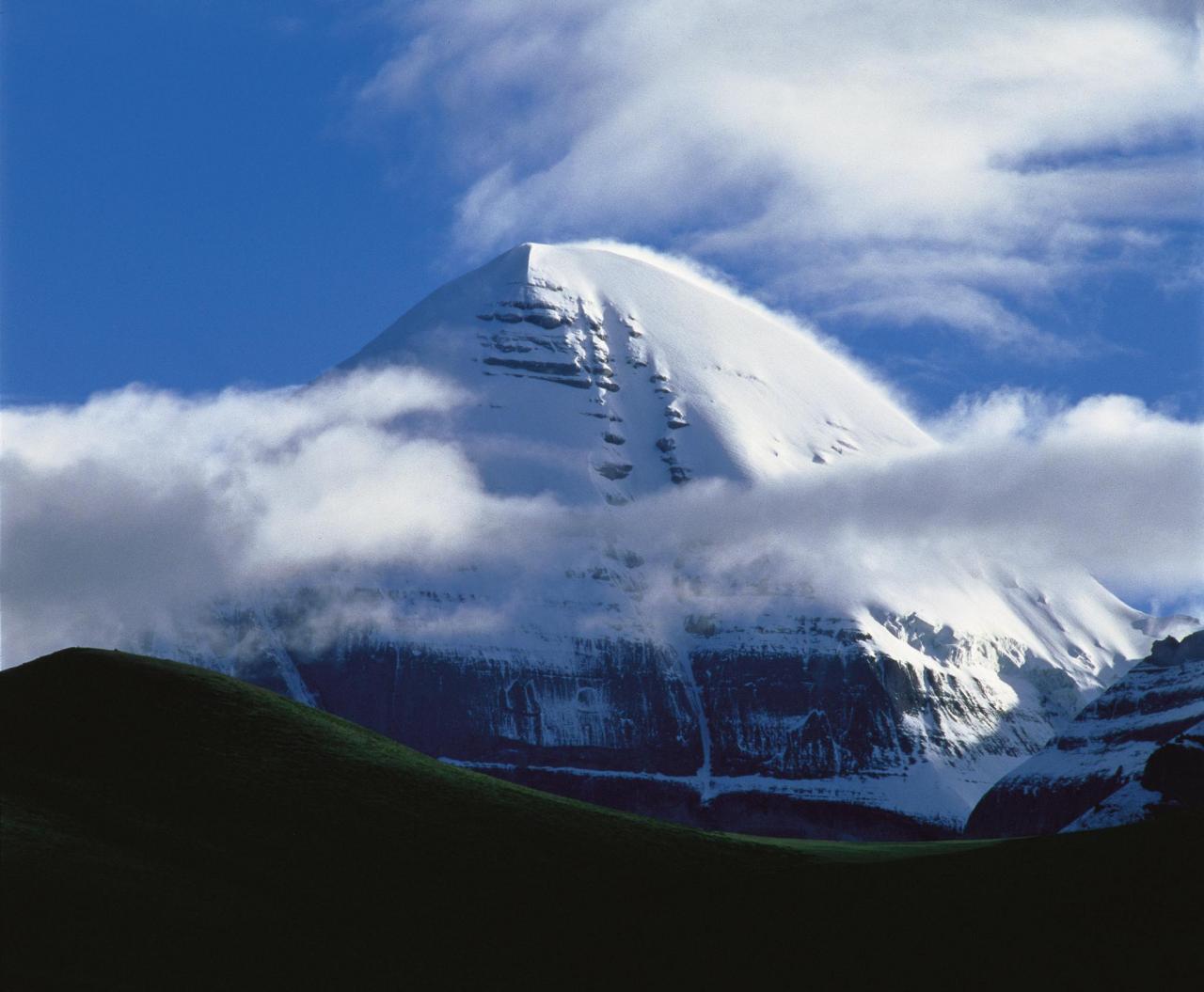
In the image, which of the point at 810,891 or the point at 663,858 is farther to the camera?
the point at 663,858

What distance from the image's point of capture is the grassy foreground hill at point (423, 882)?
119312mm

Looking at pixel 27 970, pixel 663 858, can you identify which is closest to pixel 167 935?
pixel 27 970

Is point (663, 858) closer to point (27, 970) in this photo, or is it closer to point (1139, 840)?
point (1139, 840)

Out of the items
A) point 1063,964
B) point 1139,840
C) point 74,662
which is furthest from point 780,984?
point 74,662

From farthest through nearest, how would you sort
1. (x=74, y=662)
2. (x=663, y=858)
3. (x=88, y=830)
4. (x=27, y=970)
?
(x=74, y=662)
(x=663, y=858)
(x=88, y=830)
(x=27, y=970)

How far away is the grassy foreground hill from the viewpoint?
119312 mm

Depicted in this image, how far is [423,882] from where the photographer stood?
455 feet

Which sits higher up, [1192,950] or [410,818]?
[410,818]

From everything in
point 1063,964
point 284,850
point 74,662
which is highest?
point 74,662

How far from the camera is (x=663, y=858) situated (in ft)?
499

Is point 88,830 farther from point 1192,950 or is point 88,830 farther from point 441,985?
point 1192,950

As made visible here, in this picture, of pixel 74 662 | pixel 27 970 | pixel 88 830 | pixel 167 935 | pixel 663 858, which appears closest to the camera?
pixel 27 970

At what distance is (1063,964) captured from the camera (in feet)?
396

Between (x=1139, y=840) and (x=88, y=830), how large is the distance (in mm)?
67350
